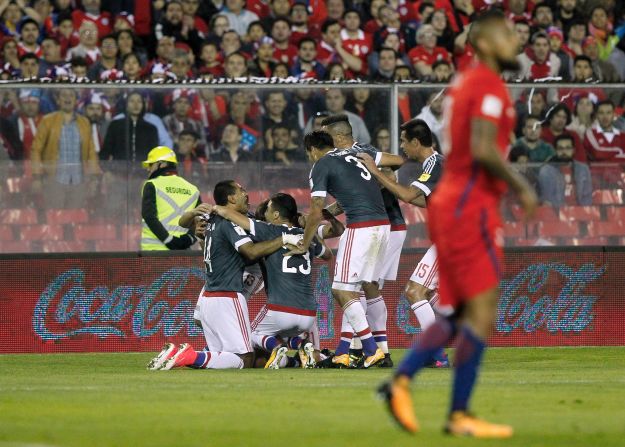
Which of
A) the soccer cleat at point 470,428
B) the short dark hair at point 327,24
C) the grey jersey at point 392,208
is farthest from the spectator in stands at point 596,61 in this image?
the soccer cleat at point 470,428

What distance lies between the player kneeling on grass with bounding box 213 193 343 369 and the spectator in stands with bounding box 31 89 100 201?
9.65 ft

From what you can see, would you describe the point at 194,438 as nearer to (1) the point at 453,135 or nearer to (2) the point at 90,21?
(1) the point at 453,135

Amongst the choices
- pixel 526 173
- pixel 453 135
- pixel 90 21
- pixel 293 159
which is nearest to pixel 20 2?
pixel 90 21

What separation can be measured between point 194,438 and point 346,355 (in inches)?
233

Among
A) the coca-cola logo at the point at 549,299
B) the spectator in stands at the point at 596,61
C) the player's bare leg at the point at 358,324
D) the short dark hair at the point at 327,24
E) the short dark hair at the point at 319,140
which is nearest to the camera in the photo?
the player's bare leg at the point at 358,324

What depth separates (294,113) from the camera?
51.3ft

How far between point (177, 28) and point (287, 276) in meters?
7.74

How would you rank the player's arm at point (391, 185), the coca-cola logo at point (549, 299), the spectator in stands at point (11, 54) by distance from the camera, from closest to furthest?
the player's arm at point (391, 185)
the coca-cola logo at point (549, 299)
the spectator in stands at point (11, 54)

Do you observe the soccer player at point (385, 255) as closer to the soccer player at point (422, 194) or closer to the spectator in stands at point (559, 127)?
the soccer player at point (422, 194)

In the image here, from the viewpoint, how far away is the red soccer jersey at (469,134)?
6.75 meters

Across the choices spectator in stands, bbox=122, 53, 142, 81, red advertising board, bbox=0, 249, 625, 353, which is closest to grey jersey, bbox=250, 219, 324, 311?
red advertising board, bbox=0, 249, 625, 353

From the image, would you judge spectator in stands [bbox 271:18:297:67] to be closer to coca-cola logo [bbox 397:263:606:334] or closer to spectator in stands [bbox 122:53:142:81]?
spectator in stands [bbox 122:53:142:81]

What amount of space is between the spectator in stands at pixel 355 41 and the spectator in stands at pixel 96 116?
16.9 ft

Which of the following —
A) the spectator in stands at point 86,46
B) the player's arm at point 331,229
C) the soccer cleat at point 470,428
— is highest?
the spectator in stands at point 86,46
